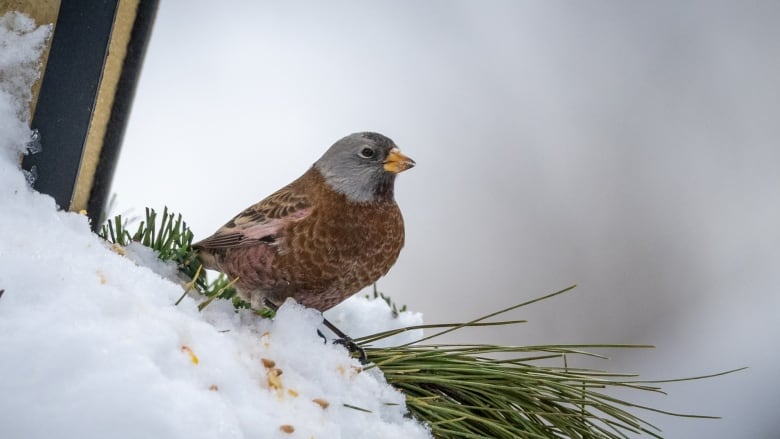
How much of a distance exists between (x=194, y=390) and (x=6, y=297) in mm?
196

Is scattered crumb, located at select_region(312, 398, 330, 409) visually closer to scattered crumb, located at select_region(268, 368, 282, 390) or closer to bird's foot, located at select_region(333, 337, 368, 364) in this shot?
scattered crumb, located at select_region(268, 368, 282, 390)

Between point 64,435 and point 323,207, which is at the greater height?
point 323,207

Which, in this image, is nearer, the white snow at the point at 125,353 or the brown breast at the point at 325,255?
the white snow at the point at 125,353

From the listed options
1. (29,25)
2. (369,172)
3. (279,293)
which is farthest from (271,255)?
(29,25)

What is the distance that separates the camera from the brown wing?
124 cm

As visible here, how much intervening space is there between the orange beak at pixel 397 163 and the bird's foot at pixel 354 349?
0.35 meters

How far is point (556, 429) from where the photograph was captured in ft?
3.37

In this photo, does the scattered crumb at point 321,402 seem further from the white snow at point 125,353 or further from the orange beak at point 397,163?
the orange beak at point 397,163

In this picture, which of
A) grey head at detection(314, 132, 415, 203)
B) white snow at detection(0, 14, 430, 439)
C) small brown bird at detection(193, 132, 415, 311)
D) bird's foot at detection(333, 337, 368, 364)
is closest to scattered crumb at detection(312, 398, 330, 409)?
white snow at detection(0, 14, 430, 439)

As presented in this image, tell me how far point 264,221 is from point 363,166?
8.2 inches

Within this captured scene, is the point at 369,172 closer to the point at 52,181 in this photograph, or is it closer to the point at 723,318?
the point at 52,181

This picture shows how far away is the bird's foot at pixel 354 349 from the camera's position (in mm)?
1038

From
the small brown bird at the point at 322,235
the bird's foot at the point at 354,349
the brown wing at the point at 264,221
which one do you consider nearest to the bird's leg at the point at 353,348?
the bird's foot at the point at 354,349

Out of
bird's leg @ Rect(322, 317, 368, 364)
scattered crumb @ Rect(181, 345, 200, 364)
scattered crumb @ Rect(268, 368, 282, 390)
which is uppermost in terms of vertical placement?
scattered crumb @ Rect(181, 345, 200, 364)
